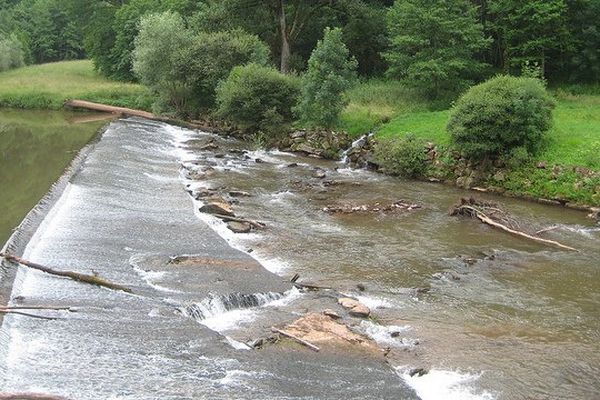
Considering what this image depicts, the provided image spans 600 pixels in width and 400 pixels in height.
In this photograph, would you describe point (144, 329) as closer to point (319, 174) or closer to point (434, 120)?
point (319, 174)

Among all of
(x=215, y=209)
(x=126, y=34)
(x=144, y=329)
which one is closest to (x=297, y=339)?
(x=144, y=329)

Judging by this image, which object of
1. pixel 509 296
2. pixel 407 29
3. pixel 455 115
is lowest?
pixel 509 296

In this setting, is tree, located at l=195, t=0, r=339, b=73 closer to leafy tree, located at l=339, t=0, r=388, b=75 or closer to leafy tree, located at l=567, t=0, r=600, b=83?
leafy tree, located at l=339, t=0, r=388, b=75

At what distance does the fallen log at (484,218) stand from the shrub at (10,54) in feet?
253

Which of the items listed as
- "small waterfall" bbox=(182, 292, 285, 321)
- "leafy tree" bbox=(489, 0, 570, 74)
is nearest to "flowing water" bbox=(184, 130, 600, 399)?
"small waterfall" bbox=(182, 292, 285, 321)

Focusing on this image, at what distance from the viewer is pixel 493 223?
2161 centimetres

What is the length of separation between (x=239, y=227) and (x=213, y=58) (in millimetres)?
28166

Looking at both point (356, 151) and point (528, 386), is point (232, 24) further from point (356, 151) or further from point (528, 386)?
point (528, 386)

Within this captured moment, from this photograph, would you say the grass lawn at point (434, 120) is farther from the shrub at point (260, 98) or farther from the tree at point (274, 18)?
the tree at point (274, 18)

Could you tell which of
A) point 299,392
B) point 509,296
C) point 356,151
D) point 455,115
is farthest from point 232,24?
point 299,392

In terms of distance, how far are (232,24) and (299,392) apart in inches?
1852

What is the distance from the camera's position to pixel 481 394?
10.4 metres

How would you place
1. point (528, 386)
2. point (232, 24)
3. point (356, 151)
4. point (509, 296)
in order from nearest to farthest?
point (528, 386)
point (509, 296)
point (356, 151)
point (232, 24)

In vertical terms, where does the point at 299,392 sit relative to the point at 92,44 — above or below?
below
